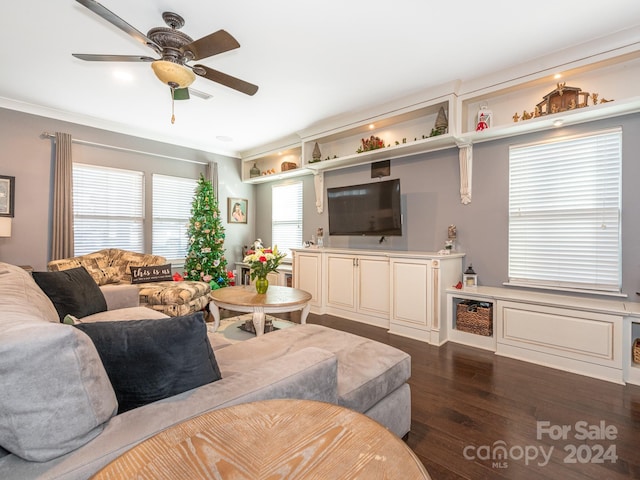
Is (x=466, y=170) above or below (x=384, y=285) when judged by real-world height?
above

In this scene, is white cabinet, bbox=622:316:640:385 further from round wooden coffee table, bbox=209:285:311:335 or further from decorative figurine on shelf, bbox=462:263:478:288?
round wooden coffee table, bbox=209:285:311:335

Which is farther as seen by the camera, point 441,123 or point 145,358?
point 441,123

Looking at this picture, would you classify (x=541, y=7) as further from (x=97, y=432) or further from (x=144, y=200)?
(x=144, y=200)

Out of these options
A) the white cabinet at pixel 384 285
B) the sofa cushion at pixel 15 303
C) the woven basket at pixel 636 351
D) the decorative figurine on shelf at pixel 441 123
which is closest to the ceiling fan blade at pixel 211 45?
the sofa cushion at pixel 15 303

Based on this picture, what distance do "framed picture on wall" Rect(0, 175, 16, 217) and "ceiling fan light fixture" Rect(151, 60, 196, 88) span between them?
320cm

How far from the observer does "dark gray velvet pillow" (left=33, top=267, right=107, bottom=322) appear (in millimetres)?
2314

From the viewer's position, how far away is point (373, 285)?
4.11 m

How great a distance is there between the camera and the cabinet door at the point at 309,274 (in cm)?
467

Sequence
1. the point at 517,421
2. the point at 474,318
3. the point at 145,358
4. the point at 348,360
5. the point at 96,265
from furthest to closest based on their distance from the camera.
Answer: the point at 96,265, the point at 474,318, the point at 517,421, the point at 348,360, the point at 145,358

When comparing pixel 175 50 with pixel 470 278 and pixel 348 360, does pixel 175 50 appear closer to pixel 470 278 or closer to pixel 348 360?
pixel 348 360

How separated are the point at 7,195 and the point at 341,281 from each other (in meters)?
4.39

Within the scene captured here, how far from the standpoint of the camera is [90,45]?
2.68 m

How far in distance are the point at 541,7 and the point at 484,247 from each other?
7.43ft

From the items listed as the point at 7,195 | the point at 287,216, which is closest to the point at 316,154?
the point at 287,216
